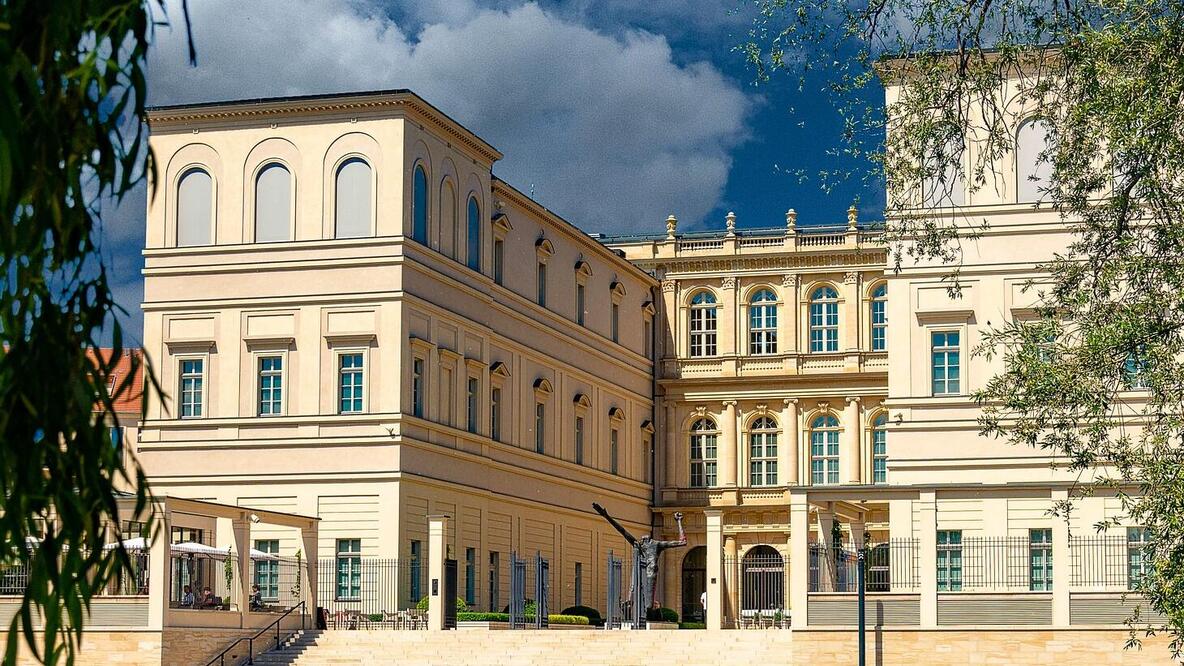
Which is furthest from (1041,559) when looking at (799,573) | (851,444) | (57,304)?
(57,304)

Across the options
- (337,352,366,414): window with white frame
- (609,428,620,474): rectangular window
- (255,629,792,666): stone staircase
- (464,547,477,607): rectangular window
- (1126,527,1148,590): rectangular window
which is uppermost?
(337,352,366,414): window with white frame

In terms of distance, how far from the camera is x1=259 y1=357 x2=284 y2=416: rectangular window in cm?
4225

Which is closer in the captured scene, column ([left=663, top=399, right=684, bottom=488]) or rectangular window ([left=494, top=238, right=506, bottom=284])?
rectangular window ([left=494, top=238, right=506, bottom=284])

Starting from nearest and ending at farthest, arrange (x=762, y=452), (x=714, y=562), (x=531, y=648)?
(x=531, y=648)
(x=714, y=562)
(x=762, y=452)

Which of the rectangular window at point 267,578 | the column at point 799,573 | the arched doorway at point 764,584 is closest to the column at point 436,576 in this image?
the rectangular window at point 267,578

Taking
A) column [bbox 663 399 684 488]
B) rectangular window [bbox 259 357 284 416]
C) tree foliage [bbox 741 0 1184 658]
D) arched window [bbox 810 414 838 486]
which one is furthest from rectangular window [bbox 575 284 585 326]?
tree foliage [bbox 741 0 1184 658]

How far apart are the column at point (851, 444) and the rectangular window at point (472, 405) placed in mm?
16065

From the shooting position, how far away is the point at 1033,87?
16.8 meters

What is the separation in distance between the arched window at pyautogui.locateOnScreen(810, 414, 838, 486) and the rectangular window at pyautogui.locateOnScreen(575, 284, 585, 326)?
30.4 feet

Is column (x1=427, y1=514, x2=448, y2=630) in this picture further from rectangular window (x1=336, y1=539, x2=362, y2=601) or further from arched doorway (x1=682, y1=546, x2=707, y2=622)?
arched doorway (x1=682, y1=546, x2=707, y2=622)

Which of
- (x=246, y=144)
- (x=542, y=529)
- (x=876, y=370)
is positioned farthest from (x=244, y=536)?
(x=876, y=370)

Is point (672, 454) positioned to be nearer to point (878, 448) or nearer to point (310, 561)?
point (878, 448)

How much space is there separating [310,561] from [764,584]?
16609 millimetres

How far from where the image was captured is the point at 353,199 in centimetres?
4225
